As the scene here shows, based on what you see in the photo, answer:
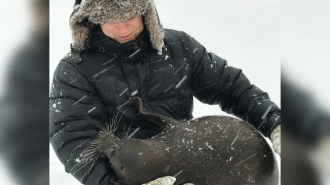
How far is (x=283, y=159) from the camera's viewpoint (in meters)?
1.56

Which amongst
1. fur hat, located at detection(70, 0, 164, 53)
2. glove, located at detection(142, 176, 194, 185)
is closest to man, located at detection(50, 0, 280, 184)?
fur hat, located at detection(70, 0, 164, 53)

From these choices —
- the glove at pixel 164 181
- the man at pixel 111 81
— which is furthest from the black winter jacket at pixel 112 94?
the glove at pixel 164 181

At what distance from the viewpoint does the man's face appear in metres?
1.64

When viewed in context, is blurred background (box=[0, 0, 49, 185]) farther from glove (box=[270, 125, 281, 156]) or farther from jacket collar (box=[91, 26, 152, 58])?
glove (box=[270, 125, 281, 156])

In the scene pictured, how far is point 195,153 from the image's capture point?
5.26ft

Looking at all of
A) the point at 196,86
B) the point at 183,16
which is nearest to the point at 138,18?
the point at 183,16

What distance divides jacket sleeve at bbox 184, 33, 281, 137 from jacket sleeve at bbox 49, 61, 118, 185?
0.27m

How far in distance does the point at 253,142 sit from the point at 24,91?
560 millimetres

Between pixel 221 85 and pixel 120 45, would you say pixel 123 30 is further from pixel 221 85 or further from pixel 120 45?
pixel 221 85

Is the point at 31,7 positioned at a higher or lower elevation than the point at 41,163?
higher

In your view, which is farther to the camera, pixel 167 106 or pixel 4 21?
pixel 167 106

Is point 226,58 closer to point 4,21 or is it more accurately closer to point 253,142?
point 253,142

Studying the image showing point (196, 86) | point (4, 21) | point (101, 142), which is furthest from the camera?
point (196, 86)

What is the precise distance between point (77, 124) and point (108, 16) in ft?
0.90
